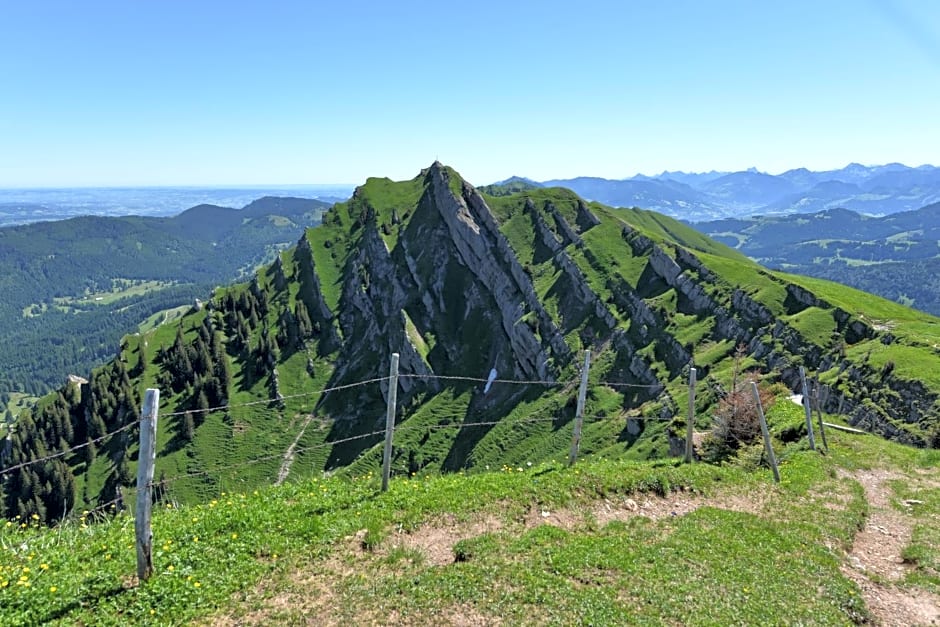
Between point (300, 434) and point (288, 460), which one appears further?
point (300, 434)

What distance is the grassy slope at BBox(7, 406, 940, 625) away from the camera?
12008 millimetres

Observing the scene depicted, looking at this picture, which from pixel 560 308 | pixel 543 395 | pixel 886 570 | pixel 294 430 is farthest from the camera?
→ pixel 294 430

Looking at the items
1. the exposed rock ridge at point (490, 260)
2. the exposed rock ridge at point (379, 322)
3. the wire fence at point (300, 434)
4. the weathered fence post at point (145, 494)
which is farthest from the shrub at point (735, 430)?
the exposed rock ridge at point (379, 322)

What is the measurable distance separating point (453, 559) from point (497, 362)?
134 meters

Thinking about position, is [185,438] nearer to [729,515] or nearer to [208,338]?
[208,338]

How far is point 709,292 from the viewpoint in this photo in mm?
107750

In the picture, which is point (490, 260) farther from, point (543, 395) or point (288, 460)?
point (288, 460)

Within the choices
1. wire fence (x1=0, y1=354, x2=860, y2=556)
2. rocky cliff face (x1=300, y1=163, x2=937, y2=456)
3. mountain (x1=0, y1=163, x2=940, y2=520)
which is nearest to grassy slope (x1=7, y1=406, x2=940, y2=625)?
mountain (x1=0, y1=163, x2=940, y2=520)

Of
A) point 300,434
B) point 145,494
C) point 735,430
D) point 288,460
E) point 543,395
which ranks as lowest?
point 288,460

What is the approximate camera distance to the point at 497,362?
14825cm

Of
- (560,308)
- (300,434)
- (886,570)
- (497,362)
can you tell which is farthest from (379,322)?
(886,570)

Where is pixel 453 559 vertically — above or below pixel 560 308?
above

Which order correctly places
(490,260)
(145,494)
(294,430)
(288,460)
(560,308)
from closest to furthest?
(145,494) → (288,460) → (560,308) → (294,430) → (490,260)

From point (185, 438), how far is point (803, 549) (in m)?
174
